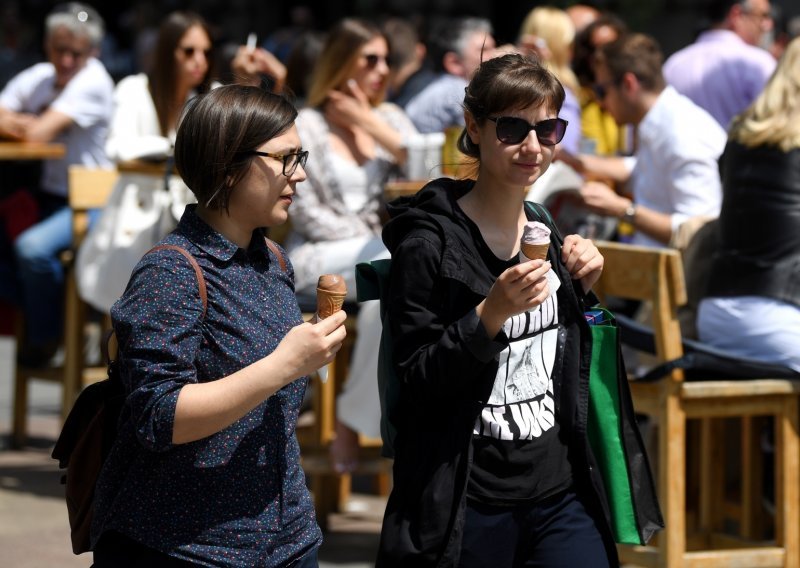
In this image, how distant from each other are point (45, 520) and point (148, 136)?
1.75 m

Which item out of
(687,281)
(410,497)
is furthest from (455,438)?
(687,281)

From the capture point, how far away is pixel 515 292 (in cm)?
275

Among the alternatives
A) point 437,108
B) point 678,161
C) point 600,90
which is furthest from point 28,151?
point 678,161

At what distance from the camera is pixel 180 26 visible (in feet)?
22.0

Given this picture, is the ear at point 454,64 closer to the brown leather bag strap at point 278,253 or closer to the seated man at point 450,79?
the seated man at point 450,79

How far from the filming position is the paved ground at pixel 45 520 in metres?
5.55

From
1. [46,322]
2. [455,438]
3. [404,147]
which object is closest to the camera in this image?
[455,438]

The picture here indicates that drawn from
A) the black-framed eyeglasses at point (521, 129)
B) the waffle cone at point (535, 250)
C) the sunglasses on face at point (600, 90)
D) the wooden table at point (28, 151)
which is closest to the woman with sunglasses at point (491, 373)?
the black-framed eyeglasses at point (521, 129)

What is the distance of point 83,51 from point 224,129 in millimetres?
5294

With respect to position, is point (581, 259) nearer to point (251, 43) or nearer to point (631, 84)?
point (631, 84)

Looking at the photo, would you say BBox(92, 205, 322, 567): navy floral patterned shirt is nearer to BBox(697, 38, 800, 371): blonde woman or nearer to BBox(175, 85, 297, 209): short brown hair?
BBox(175, 85, 297, 209): short brown hair

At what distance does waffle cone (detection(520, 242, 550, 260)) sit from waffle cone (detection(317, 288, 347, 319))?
0.38m

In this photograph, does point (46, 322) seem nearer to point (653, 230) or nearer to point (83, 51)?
point (83, 51)

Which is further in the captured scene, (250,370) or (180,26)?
(180,26)
